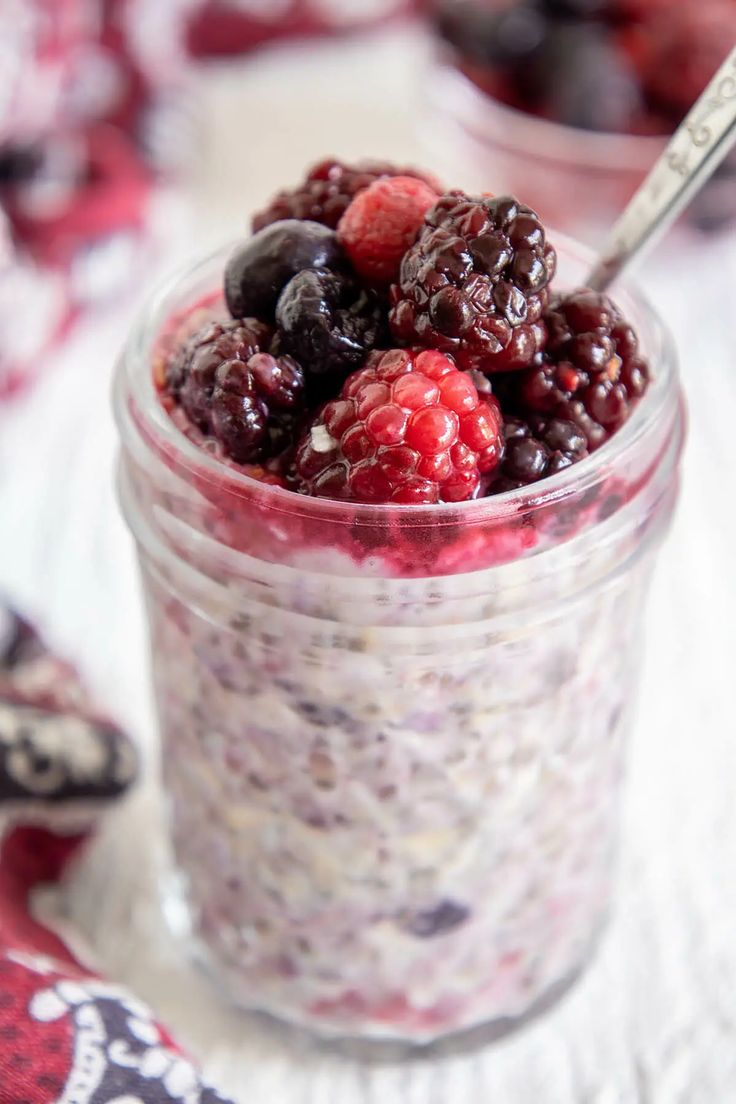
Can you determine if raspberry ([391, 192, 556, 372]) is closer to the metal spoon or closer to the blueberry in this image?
the metal spoon

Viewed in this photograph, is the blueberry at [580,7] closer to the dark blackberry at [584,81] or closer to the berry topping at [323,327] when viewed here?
the dark blackberry at [584,81]

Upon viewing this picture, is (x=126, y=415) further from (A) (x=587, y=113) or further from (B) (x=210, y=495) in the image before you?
(A) (x=587, y=113)

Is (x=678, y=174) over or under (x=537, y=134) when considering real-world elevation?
over

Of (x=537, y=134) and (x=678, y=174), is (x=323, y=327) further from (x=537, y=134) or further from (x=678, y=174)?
(x=537, y=134)

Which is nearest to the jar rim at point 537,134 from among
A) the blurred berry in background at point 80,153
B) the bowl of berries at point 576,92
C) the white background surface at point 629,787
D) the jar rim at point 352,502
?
the bowl of berries at point 576,92

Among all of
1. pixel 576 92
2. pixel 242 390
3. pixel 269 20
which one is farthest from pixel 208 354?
pixel 269 20

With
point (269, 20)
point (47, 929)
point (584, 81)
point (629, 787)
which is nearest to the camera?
point (47, 929)

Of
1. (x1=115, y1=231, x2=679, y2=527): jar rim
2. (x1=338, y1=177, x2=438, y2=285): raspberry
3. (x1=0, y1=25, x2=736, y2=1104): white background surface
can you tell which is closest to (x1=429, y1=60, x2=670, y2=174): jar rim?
(x1=0, y1=25, x2=736, y2=1104): white background surface

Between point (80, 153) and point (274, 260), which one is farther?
point (80, 153)
